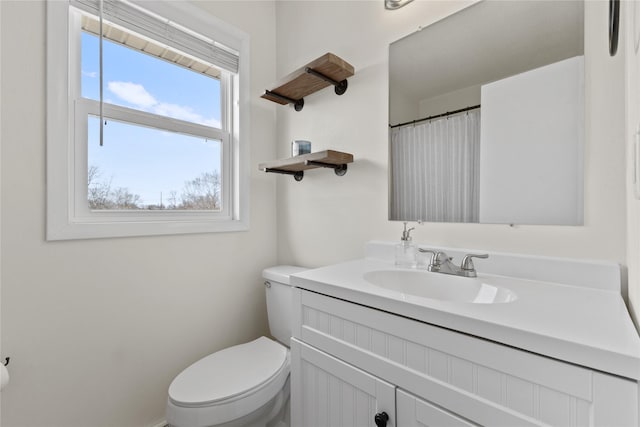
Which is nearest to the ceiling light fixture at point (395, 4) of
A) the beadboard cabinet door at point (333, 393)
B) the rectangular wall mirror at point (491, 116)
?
the rectangular wall mirror at point (491, 116)

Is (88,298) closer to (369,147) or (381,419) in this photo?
(381,419)

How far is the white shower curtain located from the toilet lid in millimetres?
814

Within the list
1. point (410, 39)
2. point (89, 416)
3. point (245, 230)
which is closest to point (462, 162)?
point (410, 39)

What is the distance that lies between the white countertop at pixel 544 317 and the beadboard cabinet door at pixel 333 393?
194mm

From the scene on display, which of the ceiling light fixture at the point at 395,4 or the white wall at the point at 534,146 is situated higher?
the ceiling light fixture at the point at 395,4

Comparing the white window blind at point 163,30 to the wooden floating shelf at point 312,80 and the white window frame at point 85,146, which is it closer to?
the white window frame at point 85,146

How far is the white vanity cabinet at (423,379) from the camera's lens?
0.45 meters

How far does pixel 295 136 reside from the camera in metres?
1.63

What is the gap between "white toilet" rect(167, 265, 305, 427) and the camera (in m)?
0.93

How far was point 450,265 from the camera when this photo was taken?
37.1 inches

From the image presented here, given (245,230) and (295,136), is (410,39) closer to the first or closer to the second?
(295,136)

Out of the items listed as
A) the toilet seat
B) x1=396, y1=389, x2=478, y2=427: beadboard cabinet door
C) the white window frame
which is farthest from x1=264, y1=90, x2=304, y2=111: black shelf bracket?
x1=396, y1=389, x2=478, y2=427: beadboard cabinet door

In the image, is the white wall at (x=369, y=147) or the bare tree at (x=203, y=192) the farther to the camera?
the bare tree at (x=203, y=192)

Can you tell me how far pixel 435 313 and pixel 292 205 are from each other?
45.3 inches
